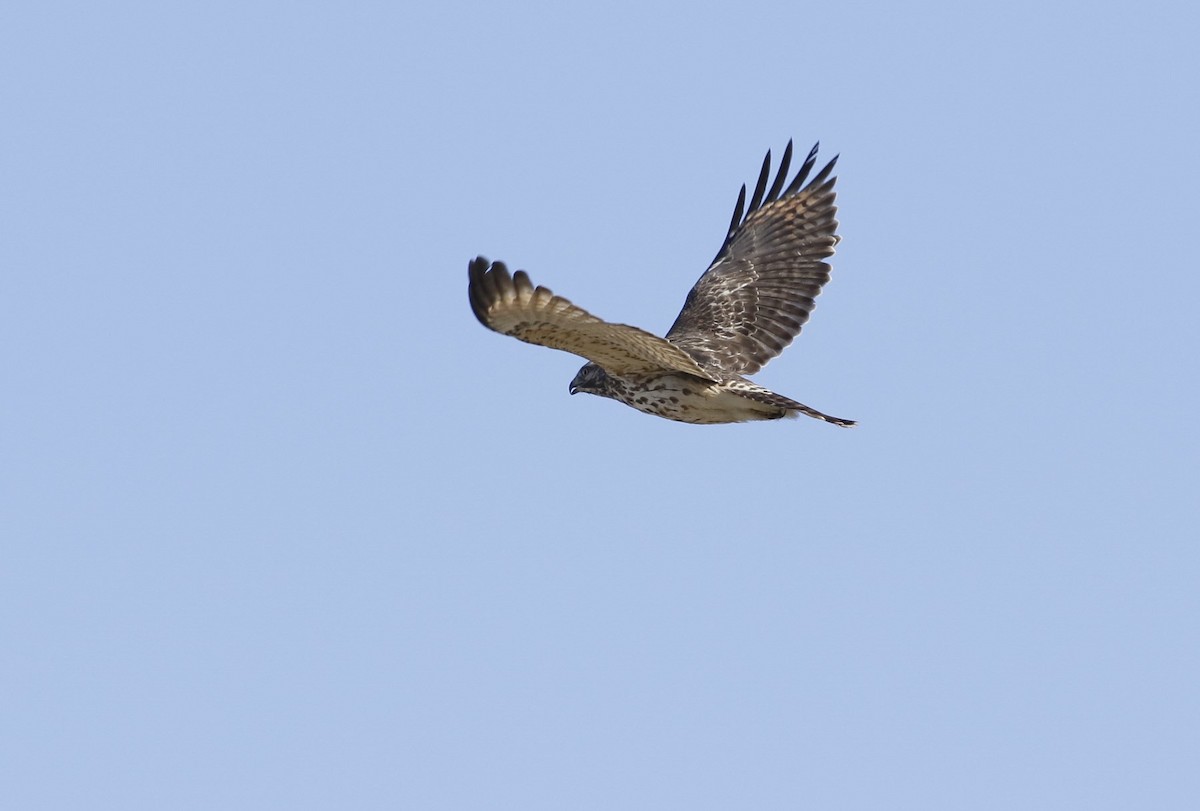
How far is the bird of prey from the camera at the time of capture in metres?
9.34

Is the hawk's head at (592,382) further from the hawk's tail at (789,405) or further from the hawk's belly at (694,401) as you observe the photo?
the hawk's tail at (789,405)

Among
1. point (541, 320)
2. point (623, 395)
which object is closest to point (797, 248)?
point (623, 395)

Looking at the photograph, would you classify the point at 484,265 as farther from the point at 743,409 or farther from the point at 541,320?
the point at 743,409

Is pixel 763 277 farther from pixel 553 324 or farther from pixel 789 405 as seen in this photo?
pixel 553 324

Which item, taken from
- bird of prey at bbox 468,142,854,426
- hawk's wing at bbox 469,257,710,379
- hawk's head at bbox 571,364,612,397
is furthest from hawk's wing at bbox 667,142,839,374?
hawk's wing at bbox 469,257,710,379

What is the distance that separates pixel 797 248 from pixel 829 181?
2.66 ft

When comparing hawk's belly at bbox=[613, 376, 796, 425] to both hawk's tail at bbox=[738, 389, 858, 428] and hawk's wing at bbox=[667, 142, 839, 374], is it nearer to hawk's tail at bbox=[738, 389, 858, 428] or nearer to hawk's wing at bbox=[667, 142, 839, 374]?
hawk's tail at bbox=[738, 389, 858, 428]

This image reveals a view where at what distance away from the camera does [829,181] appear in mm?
14859

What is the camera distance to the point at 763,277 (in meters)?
14.2

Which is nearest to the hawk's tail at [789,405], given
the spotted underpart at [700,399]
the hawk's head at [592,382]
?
the spotted underpart at [700,399]

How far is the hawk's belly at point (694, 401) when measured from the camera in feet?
37.0

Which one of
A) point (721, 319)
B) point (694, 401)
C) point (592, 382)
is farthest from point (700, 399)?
point (721, 319)

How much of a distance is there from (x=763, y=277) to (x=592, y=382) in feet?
9.09

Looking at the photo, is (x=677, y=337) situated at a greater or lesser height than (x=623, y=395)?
greater
